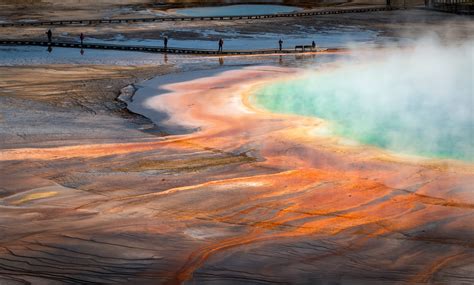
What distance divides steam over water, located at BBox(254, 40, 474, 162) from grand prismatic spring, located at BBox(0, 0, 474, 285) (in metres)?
0.06

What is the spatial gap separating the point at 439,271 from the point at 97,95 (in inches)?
424

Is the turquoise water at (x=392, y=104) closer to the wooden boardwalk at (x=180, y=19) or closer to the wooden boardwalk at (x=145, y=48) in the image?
the wooden boardwalk at (x=145, y=48)

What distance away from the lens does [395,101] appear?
16.3 meters

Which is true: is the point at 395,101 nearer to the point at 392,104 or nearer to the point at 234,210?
the point at 392,104

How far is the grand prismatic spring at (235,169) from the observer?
7.36 meters

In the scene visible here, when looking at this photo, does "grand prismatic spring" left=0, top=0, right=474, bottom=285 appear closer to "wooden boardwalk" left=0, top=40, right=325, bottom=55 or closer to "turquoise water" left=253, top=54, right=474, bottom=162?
"turquoise water" left=253, top=54, right=474, bottom=162

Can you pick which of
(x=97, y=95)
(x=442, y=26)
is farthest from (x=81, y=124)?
(x=442, y=26)

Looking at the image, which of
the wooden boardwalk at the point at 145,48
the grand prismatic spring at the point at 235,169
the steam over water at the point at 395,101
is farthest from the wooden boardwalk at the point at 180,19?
the steam over water at the point at 395,101

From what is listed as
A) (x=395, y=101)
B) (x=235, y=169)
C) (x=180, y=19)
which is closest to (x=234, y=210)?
(x=235, y=169)

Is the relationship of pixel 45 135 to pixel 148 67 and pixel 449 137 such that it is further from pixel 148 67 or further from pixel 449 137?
pixel 148 67

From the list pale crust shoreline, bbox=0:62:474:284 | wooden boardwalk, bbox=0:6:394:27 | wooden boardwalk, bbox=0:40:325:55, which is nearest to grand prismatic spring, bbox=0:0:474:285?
pale crust shoreline, bbox=0:62:474:284

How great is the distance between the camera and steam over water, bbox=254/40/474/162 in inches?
508

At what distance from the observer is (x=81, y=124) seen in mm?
13648

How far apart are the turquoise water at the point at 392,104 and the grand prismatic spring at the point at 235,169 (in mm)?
56
